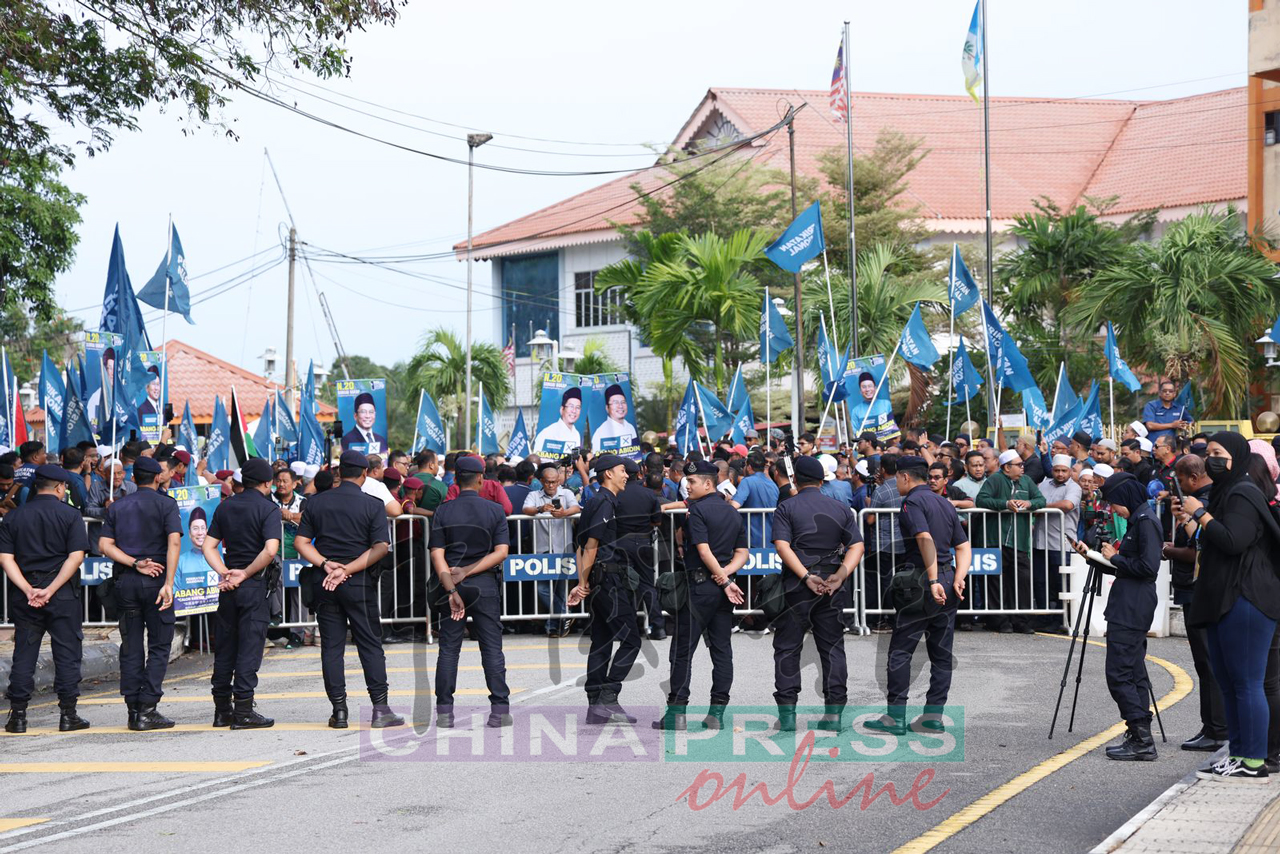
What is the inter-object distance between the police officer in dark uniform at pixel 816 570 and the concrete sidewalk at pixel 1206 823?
2804 millimetres

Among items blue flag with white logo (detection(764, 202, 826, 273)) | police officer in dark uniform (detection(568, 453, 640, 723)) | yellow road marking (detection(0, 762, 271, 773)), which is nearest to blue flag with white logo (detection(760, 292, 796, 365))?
blue flag with white logo (detection(764, 202, 826, 273))

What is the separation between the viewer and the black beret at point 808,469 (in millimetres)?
9664

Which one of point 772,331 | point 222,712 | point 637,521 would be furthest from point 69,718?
point 772,331

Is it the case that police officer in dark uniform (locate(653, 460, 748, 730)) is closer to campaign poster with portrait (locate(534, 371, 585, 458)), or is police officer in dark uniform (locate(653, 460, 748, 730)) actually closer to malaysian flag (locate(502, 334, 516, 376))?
campaign poster with portrait (locate(534, 371, 585, 458))

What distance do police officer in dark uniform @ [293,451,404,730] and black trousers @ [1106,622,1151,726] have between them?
463 centimetres

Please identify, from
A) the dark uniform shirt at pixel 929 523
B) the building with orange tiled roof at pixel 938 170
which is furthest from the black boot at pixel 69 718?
the building with orange tiled roof at pixel 938 170

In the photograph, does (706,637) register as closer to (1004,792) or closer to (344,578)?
(344,578)

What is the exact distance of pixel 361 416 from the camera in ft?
62.3

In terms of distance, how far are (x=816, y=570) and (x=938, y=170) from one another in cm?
3947

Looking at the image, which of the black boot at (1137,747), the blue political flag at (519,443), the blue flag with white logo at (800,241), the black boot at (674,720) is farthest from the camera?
Result: the blue flag with white logo at (800,241)

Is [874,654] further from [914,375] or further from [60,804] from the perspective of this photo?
[914,375]

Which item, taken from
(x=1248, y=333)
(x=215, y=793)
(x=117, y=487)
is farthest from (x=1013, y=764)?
(x=1248, y=333)

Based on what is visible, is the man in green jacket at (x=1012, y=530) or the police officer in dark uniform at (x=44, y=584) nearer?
the police officer in dark uniform at (x=44, y=584)

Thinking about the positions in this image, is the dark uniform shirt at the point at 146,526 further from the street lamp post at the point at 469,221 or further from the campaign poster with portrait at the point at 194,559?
the street lamp post at the point at 469,221
